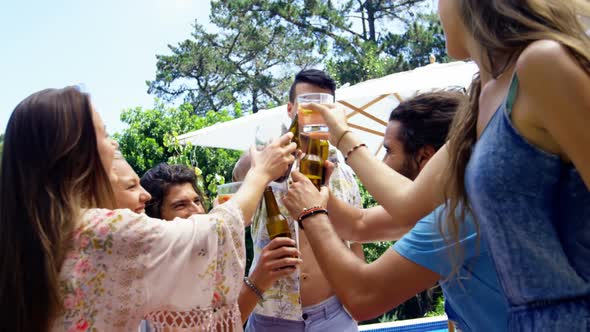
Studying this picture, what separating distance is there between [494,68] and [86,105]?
1.32m

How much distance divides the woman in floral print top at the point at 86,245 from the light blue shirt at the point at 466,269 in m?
0.64

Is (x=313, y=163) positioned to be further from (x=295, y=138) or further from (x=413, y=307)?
(x=413, y=307)

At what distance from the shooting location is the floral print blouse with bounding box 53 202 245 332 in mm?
1733

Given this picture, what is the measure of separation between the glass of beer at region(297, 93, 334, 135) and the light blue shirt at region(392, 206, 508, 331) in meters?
0.82

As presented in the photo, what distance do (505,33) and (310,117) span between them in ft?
3.77

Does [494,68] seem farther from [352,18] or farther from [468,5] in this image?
[352,18]

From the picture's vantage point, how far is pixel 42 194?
5.98ft

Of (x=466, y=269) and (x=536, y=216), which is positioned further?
(x=466, y=269)

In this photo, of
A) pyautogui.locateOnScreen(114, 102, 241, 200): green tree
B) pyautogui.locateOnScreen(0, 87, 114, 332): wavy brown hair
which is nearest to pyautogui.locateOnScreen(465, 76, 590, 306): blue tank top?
pyautogui.locateOnScreen(0, 87, 114, 332): wavy brown hair

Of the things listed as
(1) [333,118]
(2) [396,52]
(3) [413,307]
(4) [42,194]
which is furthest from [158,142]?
(2) [396,52]

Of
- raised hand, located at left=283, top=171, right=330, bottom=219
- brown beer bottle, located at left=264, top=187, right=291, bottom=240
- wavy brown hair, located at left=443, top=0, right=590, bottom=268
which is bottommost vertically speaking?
brown beer bottle, located at left=264, top=187, right=291, bottom=240

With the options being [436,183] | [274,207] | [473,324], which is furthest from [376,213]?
[473,324]

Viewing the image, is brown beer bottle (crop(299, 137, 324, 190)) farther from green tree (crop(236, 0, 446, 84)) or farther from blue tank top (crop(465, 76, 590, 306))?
green tree (crop(236, 0, 446, 84))

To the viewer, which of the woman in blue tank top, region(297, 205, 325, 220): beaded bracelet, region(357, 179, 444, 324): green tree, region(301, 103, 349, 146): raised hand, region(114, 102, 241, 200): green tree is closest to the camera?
the woman in blue tank top
